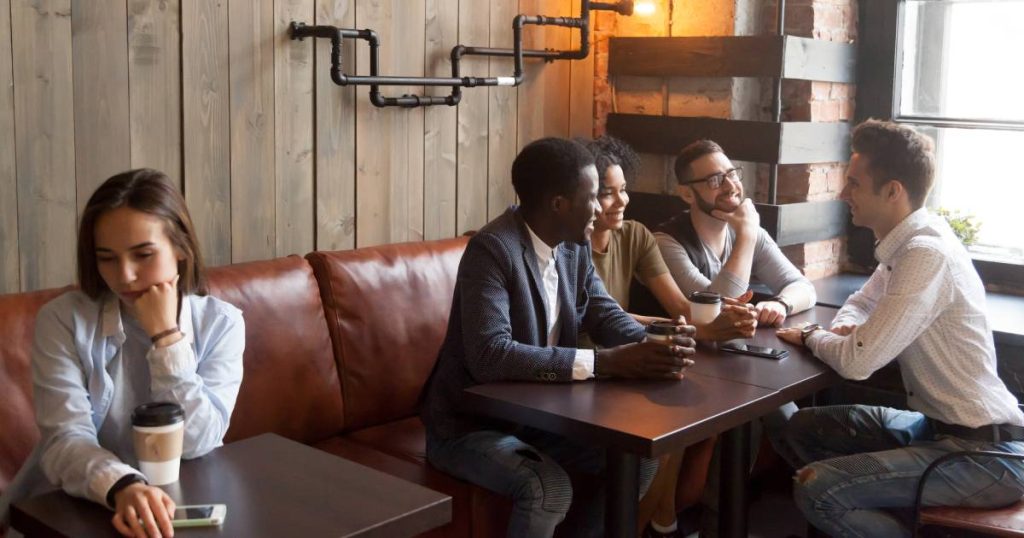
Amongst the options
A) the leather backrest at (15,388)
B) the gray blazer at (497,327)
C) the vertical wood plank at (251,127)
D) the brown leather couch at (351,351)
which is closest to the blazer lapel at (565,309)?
the gray blazer at (497,327)

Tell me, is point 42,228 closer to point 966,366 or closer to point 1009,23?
point 966,366

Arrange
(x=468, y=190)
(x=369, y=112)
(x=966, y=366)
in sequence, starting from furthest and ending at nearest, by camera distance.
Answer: (x=468, y=190)
(x=369, y=112)
(x=966, y=366)

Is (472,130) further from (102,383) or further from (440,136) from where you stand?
(102,383)

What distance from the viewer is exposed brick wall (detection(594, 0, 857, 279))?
12.6 feet

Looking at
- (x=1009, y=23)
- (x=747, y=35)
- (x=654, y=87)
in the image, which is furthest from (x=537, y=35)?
(x=1009, y=23)

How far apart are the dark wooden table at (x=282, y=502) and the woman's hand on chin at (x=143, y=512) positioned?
25mm

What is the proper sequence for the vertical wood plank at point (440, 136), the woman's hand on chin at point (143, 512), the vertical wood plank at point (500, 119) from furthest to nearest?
1. the vertical wood plank at point (500, 119)
2. the vertical wood plank at point (440, 136)
3. the woman's hand on chin at point (143, 512)

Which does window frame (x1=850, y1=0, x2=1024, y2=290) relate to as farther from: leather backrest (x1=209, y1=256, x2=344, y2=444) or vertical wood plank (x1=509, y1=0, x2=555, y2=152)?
leather backrest (x1=209, y1=256, x2=344, y2=444)

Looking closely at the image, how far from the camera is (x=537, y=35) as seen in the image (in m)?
3.93

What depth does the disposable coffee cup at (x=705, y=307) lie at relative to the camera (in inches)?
114

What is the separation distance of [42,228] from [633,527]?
1.56 meters

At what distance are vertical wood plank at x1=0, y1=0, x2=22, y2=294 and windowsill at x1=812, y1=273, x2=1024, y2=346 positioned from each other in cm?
238

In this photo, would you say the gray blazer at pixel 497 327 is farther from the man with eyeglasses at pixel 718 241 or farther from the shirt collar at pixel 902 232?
the shirt collar at pixel 902 232

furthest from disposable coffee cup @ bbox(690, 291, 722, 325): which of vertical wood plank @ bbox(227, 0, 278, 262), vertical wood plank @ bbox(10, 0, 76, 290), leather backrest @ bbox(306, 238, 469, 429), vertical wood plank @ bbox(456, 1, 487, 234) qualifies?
vertical wood plank @ bbox(10, 0, 76, 290)
